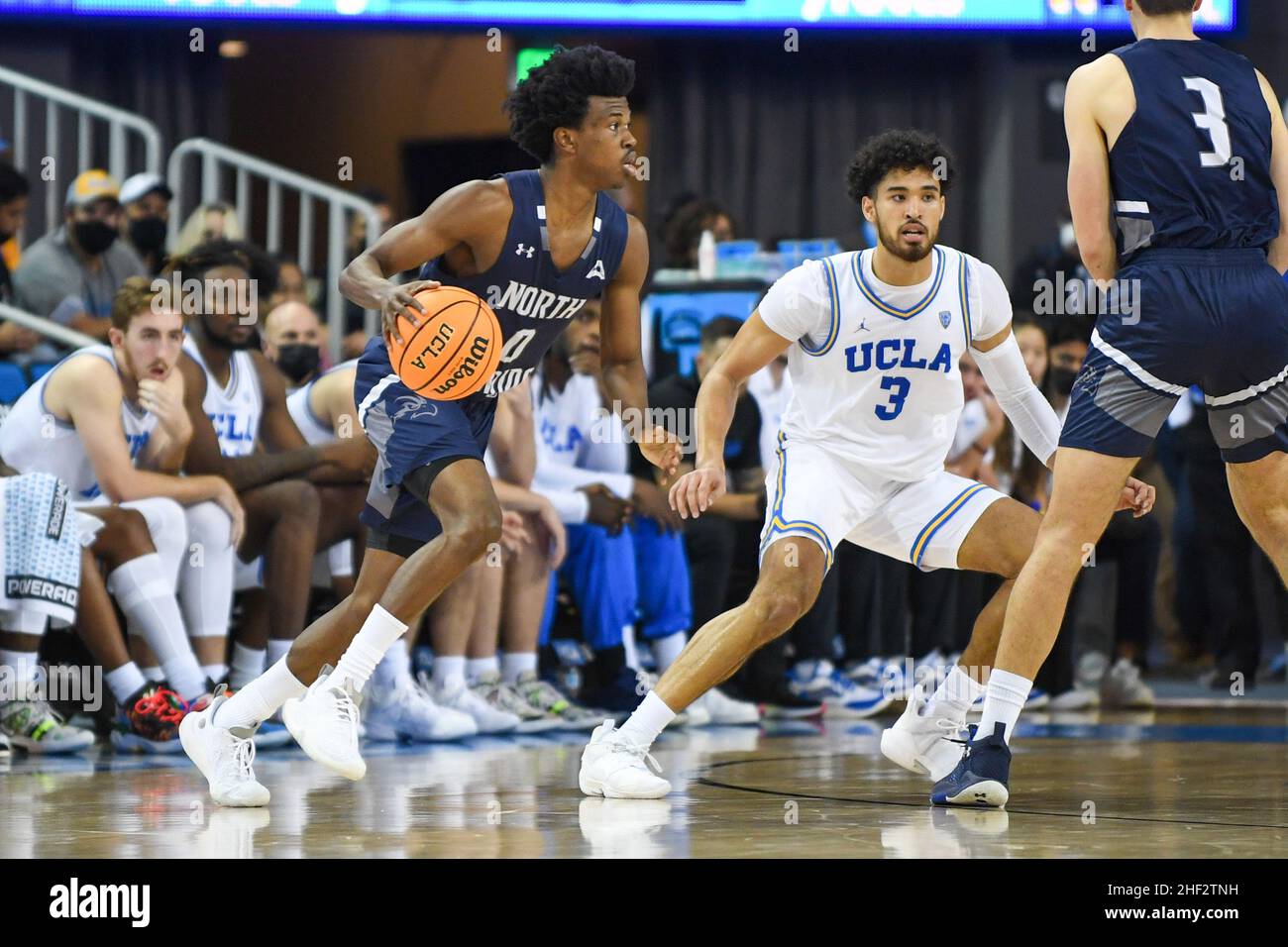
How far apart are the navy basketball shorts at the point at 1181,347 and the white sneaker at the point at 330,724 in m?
1.82

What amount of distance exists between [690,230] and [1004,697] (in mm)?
5016

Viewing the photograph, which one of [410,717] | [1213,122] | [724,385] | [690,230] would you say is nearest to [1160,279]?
[1213,122]

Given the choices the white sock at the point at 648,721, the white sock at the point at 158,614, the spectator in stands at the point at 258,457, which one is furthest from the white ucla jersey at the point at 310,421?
the white sock at the point at 648,721

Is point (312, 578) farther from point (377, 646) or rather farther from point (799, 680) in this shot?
point (377, 646)

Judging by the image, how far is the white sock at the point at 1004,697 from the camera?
4.26 meters

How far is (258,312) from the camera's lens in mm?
7414

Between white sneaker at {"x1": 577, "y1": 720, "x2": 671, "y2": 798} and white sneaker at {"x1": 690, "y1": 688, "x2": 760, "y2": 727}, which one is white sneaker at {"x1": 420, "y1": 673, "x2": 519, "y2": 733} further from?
white sneaker at {"x1": 577, "y1": 720, "x2": 671, "y2": 798}

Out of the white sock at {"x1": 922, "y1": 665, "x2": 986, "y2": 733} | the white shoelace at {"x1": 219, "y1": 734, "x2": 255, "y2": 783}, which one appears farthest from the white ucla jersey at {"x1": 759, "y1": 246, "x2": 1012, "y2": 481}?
the white shoelace at {"x1": 219, "y1": 734, "x2": 255, "y2": 783}

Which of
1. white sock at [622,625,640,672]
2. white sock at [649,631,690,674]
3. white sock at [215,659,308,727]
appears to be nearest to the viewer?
white sock at [215,659,308,727]

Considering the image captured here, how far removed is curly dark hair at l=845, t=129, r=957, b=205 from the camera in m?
4.73

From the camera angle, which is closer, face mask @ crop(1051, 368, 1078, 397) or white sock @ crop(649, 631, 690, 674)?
white sock @ crop(649, 631, 690, 674)

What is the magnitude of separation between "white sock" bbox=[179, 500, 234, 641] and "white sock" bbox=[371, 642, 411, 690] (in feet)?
1.99

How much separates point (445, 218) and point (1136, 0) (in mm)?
1744
